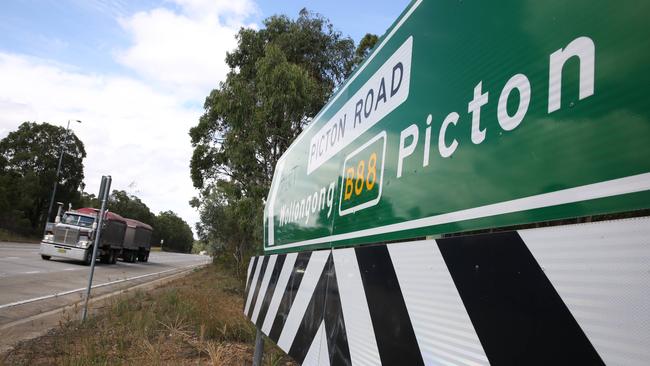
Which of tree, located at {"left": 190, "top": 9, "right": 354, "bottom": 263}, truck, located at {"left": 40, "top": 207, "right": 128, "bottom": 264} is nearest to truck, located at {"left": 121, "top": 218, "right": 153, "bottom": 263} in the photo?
truck, located at {"left": 40, "top": 207, "right": 128, "bottom": 264}

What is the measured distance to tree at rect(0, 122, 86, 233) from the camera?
45.5 meters

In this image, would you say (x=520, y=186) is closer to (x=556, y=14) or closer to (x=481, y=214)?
(x=481, y=214)

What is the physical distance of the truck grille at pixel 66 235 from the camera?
2188 centimetres

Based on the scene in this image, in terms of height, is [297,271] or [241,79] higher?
[241,79]

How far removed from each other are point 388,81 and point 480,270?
1019 millimetres

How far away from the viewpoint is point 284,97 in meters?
13.1

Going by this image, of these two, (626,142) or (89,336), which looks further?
(89,336)

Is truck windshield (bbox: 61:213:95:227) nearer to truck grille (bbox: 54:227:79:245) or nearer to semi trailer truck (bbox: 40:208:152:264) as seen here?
semi trailer truck (bbox: 40:208:152:264)

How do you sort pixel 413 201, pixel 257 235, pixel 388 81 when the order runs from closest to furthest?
pixel 413 201
pixel 388 81
pixel 257 235

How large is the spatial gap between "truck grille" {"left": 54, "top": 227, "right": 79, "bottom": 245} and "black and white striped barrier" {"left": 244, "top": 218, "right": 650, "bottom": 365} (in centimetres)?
2317

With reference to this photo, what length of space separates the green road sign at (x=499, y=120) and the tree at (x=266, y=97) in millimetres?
9712

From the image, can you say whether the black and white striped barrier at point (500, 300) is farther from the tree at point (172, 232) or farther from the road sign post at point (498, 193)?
the tree at point (172, 232)

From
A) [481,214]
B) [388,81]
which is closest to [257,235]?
[388,81]

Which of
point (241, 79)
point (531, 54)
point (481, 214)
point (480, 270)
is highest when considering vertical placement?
point (241, 79)
